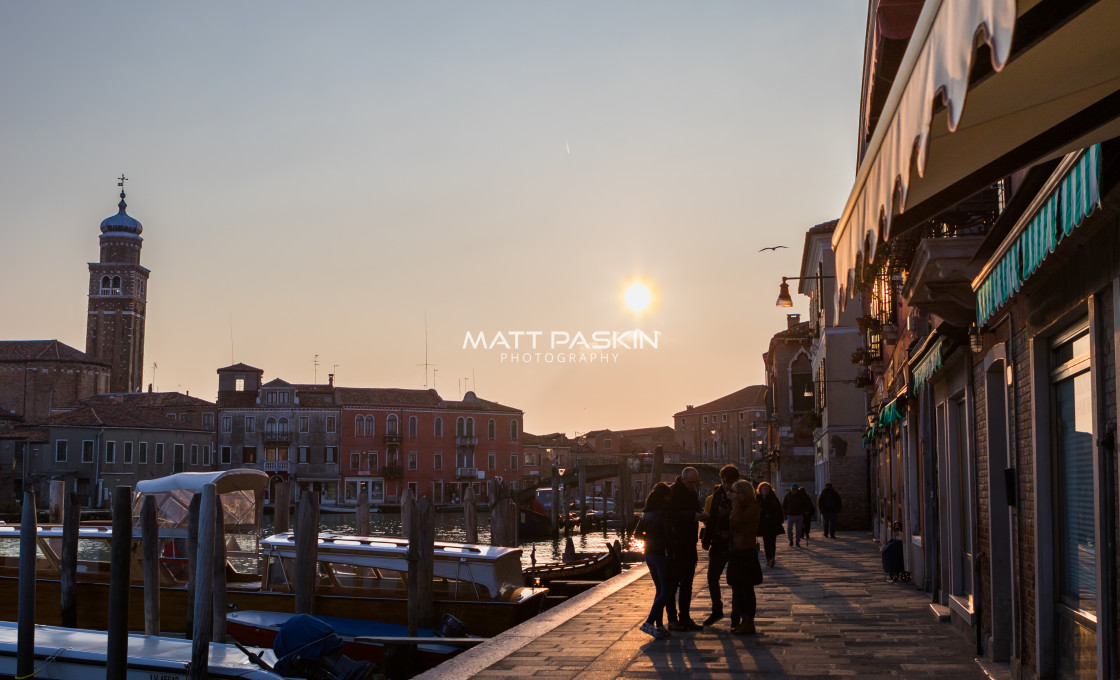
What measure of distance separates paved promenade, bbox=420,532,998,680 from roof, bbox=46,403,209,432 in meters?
55.7

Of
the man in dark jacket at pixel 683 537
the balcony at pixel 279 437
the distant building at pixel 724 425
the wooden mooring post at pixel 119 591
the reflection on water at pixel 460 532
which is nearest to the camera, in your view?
the wooden mooring post at pixel 119 591

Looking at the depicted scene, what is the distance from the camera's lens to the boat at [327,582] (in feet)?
48.2

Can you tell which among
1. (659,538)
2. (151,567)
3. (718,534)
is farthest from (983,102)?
(151,567)

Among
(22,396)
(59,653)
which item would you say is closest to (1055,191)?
(59,653)

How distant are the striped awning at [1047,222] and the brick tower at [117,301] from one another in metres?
103

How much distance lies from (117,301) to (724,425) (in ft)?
189

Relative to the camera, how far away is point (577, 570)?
21641mm

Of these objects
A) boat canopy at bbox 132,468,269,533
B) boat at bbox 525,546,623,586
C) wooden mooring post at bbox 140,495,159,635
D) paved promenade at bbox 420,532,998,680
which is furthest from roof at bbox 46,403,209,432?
paved promenade at bbox 420,532,998,680

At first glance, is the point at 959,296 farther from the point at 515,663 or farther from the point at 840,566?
the point at 840,566

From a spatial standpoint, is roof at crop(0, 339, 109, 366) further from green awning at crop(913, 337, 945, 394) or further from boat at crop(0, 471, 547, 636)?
green awning at crop(913, 337, 945, 394)

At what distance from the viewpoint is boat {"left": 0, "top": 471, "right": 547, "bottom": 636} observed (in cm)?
1470

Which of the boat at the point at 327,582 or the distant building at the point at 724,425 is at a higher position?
the distant building at the point at 724,425

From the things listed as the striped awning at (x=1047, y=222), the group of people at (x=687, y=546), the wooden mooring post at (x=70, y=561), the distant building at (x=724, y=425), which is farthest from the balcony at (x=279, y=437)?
the striped awning at (x=1047, y=222)

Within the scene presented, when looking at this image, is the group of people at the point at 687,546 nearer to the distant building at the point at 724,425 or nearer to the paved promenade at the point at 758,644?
the paved promenade at the point at 758,644
